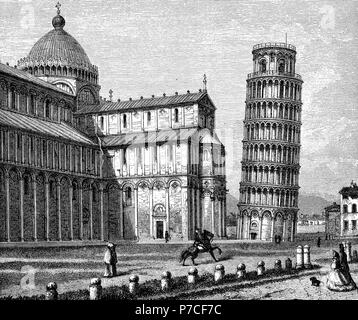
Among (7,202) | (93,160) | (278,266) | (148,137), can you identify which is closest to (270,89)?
(148,137)

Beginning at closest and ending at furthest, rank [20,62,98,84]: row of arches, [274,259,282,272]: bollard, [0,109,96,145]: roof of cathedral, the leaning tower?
1. [274,259,282,272]: bollard
2. [0,109,96,145]: roof of cathedral
3. [20,62,98,84]: row of arches
4. the leaning tower

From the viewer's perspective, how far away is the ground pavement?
21.0 meters

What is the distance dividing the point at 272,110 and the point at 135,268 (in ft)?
149

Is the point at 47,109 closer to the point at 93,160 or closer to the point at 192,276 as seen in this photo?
the point at 93,160

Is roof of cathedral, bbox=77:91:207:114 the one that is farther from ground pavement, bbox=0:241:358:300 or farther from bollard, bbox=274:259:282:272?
bollard, bbox=274:259:282:272

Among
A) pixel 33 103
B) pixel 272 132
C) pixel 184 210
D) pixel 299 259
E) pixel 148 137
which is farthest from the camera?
pixel 272 132

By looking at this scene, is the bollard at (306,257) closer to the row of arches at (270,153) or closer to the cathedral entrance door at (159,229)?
the cathedral entrance door at (159,229)

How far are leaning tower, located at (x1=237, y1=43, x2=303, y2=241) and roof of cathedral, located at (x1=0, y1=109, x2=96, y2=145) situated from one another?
18.0 meters

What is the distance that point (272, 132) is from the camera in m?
70.0

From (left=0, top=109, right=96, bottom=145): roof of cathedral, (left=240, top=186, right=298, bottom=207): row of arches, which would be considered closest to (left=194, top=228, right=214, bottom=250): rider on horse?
(left=0, top=109, right=96, bottom=145): roof of cathedral

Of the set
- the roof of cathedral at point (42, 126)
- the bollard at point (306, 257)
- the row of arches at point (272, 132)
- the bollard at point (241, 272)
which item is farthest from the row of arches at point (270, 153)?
the bollard at point (241, 272)

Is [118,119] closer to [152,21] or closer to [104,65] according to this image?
[104,65]

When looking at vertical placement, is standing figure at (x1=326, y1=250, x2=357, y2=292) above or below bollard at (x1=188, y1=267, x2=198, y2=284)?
above

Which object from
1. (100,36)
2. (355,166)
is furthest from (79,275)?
(355,166)
